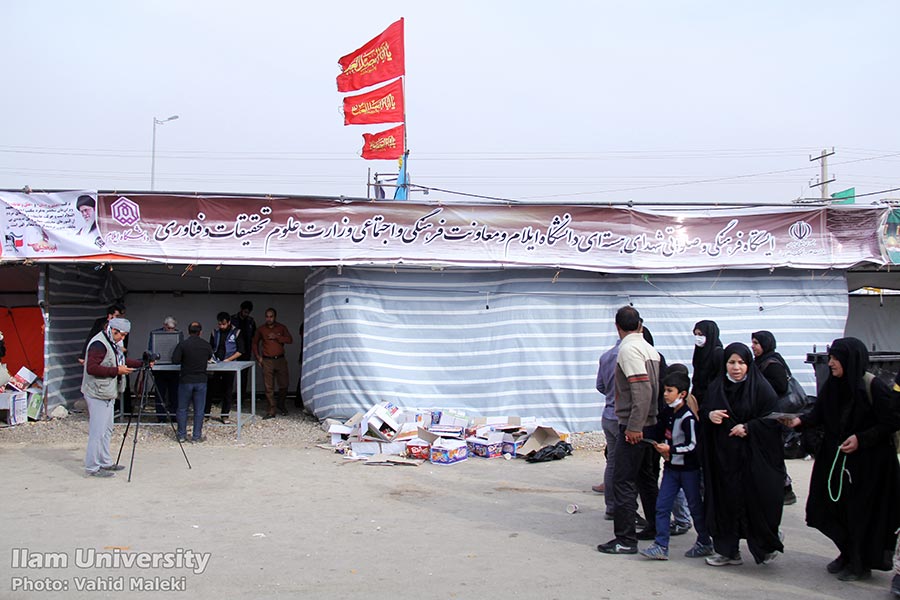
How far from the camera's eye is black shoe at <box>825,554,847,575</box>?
5.25 metres

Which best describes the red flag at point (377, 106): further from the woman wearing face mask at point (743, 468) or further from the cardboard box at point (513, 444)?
the woman wearing face mask at point (743, 468)

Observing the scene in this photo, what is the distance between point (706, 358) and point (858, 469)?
50.9 inches

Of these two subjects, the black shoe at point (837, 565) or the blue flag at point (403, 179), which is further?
the blue flag at point (403, 179)

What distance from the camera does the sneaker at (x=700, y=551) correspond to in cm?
566

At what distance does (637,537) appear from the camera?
6.12 m

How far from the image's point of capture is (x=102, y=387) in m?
8.03

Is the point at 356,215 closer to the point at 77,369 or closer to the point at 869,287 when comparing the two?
the point at 77,369

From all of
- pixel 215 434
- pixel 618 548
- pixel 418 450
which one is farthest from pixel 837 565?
pixel 215 434

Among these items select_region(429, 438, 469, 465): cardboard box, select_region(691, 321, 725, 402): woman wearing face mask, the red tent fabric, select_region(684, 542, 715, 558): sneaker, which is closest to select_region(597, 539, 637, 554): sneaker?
select_region(684, 542, 715, 558): sneaker

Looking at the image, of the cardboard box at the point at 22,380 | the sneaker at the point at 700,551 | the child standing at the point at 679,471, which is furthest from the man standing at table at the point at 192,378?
the sneaker at the point at 700,551

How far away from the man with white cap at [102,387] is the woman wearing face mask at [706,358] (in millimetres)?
5758

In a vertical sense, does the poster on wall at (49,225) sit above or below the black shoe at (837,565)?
above

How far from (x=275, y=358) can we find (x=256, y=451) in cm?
275

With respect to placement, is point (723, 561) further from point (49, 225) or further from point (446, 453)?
point (49, 225)
